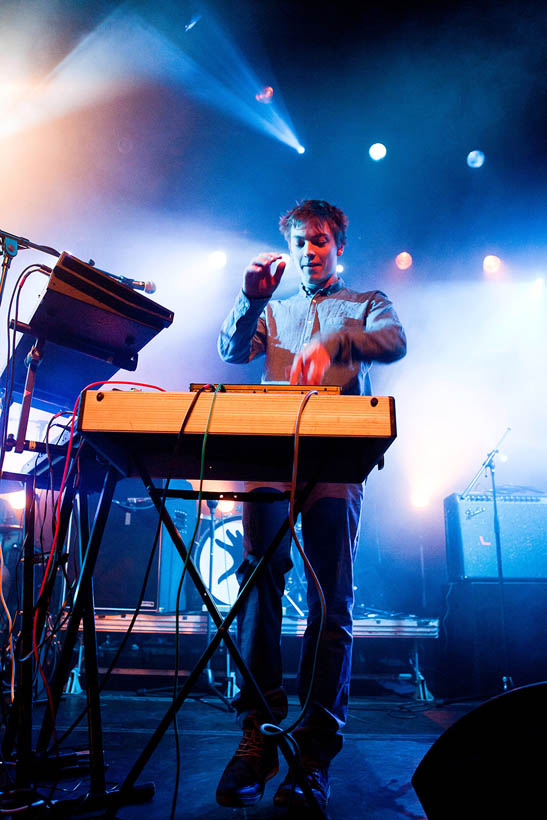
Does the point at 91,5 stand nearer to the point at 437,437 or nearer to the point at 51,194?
the point at 51,194

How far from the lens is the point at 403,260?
244 inches

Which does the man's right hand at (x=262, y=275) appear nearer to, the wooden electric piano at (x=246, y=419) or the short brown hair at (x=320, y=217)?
the wooden electric piano at (x=246, y=419)

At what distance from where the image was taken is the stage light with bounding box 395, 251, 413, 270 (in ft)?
20.2

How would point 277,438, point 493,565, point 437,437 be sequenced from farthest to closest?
point 437,437 < point 493,565 < point 277,438

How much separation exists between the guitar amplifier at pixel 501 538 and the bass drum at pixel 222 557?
1.70 m

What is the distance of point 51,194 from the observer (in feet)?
17.1

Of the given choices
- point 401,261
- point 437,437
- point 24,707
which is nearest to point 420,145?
point 401,261

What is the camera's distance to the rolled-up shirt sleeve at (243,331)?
177 centimetres

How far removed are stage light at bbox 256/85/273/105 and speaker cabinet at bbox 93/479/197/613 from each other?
3673 mm

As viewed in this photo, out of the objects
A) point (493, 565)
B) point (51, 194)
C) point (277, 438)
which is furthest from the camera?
point (51, 194)

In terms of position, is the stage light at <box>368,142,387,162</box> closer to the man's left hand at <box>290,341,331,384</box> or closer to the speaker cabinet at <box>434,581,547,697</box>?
the speaker cabinet at <box>434,581,547,697</box>

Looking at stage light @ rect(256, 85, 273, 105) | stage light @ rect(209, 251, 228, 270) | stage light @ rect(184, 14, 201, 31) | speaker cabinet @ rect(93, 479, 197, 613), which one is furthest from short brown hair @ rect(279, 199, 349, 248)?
stage light @ rect(209, 251, 228, 270)

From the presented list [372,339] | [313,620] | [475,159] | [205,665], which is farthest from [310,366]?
[475,159]

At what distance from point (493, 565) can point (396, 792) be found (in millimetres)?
2877
